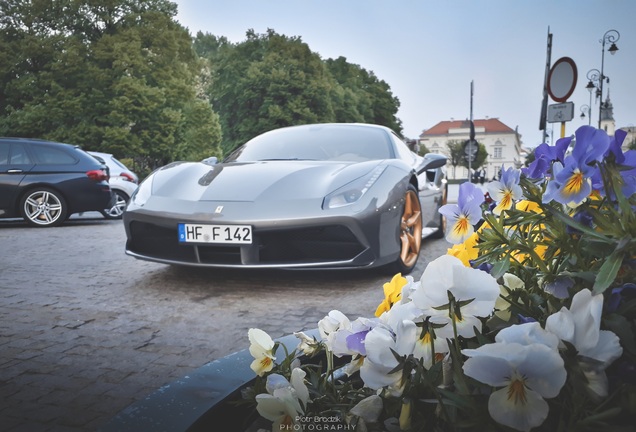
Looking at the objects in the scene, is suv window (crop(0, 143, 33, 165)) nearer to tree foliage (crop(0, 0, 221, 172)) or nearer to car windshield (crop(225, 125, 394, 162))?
car windshield (crop(225, 125, 394, 162))

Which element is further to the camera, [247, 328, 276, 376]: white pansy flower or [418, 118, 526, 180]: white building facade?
[418, 118, 526, 180]: white building facade

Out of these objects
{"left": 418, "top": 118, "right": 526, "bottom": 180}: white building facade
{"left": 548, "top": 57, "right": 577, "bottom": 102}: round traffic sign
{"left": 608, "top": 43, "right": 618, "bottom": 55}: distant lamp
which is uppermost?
{"left": 608, "top": 43, "right": 618, "bottom": 55}: distant lamp

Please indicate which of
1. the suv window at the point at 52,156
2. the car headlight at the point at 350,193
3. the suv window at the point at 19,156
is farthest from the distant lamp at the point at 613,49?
the suv window at the point at 19,156

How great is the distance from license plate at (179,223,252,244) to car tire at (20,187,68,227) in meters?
6.66

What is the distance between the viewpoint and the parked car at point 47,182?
29.9 feet

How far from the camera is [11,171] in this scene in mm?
9109

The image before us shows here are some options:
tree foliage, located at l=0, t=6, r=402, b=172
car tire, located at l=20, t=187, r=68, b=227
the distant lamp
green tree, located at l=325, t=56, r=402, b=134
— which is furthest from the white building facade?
car tire, located at l=20, t=187, r=68, b=227

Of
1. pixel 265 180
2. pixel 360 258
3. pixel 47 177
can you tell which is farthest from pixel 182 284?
pixel 47 177

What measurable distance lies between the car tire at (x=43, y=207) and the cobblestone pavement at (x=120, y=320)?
3.89 metres

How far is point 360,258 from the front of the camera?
12.2 feet

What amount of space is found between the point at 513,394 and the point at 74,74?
2971 centimetres

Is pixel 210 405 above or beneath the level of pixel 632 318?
beneath

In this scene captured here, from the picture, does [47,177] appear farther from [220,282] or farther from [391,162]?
[391,162]

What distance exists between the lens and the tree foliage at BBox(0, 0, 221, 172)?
24609 mm
